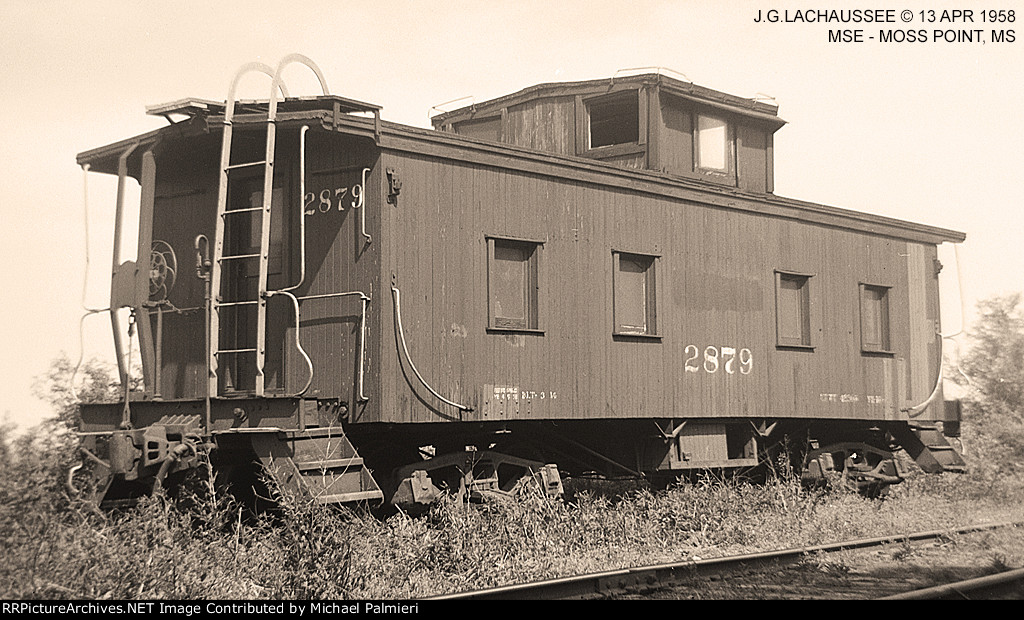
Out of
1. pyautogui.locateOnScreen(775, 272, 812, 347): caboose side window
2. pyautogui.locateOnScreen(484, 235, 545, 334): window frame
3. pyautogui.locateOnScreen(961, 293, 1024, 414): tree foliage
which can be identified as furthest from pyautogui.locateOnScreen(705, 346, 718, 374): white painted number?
pyautogui.locateOnScreen(961, 293, 1024, 414): tree foliage

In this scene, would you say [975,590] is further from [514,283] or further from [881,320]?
[881,320]

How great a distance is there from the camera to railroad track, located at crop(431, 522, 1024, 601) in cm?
766

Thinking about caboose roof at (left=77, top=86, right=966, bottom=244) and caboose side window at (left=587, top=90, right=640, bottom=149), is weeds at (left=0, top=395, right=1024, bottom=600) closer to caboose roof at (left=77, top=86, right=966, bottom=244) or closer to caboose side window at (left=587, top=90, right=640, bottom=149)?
caboose roof at (left=77, top=86, right=966, bottom=244)

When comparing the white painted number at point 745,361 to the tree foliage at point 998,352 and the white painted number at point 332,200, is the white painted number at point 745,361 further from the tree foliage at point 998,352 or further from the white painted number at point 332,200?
the tree foliage at point 998,352

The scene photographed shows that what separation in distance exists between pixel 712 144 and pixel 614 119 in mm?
1432

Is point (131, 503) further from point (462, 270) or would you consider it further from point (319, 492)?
point (462, 270)

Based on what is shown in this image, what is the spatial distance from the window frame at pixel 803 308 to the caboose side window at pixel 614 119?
102 inches

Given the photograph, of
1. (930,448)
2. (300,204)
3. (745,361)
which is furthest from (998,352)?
(300,204)

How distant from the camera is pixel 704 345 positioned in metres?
12.7

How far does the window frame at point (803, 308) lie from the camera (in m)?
13.8

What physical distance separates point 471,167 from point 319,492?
3601 millimetres

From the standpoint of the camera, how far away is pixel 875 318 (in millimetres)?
15250

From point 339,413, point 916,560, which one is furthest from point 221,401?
point 916,560

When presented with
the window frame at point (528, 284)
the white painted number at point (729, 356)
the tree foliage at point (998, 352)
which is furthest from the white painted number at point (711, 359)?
the tree foliage at point (998, 352)
